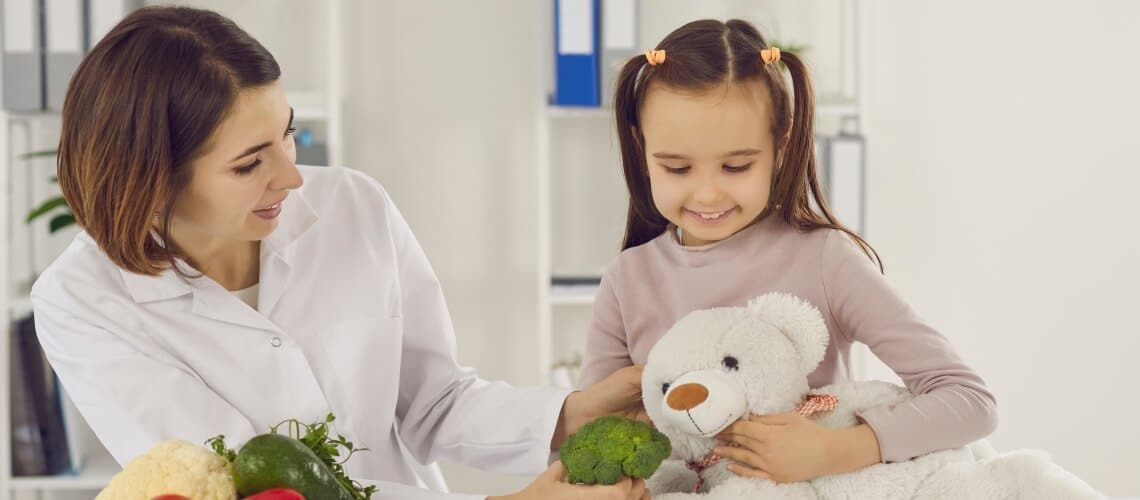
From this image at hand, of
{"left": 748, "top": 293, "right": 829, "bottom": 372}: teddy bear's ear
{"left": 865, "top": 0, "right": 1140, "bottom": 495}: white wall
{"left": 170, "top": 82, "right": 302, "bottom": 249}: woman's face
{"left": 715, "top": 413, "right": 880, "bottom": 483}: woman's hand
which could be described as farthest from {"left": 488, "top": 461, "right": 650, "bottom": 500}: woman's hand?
{"left": 865, "top": 0, "right": 1140, "bottom": 495}: white wall

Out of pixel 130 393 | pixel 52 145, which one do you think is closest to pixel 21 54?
pixel 52 145

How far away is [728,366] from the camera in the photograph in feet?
3.83

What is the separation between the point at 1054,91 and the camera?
3.06 metres

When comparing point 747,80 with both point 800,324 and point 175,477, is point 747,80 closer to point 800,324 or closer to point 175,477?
point 800,324

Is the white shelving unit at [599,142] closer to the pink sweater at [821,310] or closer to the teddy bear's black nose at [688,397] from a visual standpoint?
the pink sweater at [821,310]

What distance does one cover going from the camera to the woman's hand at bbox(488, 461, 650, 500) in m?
1.10

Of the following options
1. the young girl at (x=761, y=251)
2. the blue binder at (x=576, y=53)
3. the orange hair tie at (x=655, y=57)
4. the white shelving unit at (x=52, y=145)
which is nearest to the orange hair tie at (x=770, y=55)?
the young girl at (x=761, y=251)

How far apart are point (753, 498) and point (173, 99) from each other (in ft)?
2.36

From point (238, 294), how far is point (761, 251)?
2.11 ft

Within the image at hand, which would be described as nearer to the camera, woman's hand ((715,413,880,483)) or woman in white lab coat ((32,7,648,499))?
woman's hand ((715,413,880,483))

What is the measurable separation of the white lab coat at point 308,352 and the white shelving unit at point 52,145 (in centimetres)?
120

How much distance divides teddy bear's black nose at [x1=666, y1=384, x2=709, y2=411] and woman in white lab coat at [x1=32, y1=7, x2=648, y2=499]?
0.30ft

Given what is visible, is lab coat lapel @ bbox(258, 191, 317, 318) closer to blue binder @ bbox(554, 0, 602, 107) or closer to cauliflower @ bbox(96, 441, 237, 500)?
cauliflower @ bbox(96, 441, 237, 500)

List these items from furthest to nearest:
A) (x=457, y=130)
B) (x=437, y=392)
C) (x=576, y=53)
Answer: (x=457, y=130) → (x=576, y=53) → (x=437, y=392)
